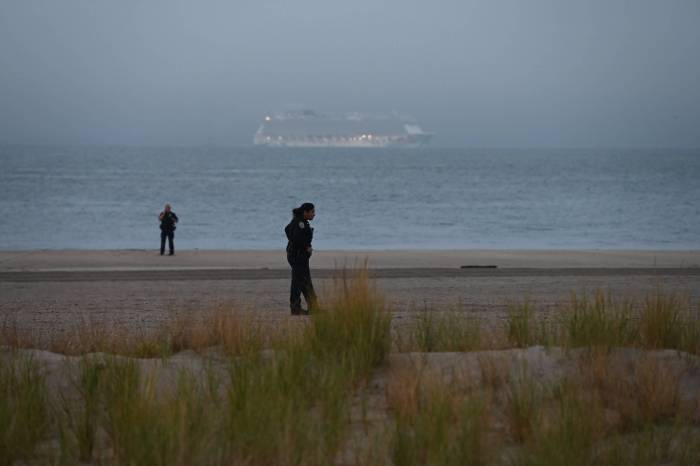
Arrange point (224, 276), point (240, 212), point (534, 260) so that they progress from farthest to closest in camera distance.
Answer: point (240, 212) < point (534, 260) < point (224, 276)

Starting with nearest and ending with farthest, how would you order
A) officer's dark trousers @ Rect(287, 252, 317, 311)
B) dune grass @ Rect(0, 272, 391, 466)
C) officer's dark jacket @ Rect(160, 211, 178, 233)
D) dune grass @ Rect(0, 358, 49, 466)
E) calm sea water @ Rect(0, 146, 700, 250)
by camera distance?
dune grass @ Rect(0, 272, 391, 466)
dune grass @ Rect(0, 358, 49, 466)
officer's dark trousers @ Rect(287, 252, 317, 311)
officer's dark jacket @ Rect(160, 211, 178, 233)
calm sea water @ Rect(0, 146, 700, 250)

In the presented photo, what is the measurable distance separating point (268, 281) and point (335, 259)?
479 cm

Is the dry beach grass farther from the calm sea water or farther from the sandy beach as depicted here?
the calm sea water

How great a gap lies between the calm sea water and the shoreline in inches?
323

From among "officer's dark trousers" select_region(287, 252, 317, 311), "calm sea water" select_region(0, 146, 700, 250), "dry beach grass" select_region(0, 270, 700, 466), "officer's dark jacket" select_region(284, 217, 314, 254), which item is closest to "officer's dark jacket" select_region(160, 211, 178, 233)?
"calm sea water" select_region(0, 146, 700, 250)

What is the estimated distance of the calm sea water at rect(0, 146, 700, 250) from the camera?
39250mm

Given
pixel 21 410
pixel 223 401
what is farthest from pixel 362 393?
pixel 21 410

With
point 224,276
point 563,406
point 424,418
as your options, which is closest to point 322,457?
point 424,418

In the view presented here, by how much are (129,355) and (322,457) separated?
3007 millimetres

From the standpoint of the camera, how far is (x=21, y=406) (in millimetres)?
6789

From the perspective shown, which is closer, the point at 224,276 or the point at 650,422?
the point at 650,422

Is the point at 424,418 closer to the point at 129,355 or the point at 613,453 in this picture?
the point at 613,453

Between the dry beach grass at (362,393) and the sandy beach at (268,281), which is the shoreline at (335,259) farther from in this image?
the dry beach grass at (362,393)

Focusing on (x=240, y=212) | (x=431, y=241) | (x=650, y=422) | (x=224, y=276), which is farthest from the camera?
(x=240, y=212)
